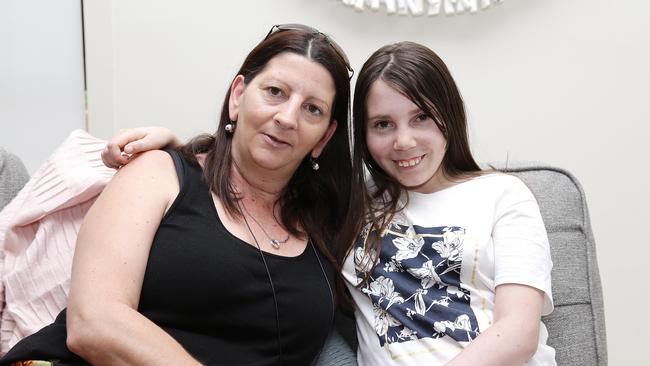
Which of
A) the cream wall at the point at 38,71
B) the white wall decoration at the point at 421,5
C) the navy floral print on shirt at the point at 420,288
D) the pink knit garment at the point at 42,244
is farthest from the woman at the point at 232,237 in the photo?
the cream wall at the point at 38,71

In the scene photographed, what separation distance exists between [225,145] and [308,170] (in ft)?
0.73

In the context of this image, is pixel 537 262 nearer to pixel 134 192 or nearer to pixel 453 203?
pixel 453 203

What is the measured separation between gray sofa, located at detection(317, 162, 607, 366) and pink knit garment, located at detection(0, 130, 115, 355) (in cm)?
58

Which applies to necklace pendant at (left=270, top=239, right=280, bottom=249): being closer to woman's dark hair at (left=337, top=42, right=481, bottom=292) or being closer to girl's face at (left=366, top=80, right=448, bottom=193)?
woman's dark hair at (left=337, top=42, right=481, bottom=292)

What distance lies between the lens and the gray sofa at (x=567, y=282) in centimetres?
132

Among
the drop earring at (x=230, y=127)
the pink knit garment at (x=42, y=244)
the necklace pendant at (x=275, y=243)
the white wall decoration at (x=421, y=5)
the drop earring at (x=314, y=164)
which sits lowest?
the pink knit garment at (x=42, y=244)

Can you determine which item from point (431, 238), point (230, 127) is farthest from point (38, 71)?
A: point (431, 238)

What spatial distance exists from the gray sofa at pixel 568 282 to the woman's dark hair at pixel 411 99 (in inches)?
6.9

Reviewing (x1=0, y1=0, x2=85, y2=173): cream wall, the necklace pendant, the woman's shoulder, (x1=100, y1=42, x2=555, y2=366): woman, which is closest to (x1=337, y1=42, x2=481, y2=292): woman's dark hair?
(x1=100, y1=42, x2=555, y2=366): woman

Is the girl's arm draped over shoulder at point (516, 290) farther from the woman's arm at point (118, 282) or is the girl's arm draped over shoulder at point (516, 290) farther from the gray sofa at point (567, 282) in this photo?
the woman's arm at point (118, 282)

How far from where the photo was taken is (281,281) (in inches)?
49.7

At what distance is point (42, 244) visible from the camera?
1382 mm

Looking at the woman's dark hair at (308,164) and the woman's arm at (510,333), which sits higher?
the woman's dark hair at (308,164)

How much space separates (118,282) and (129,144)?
0.28 metres
